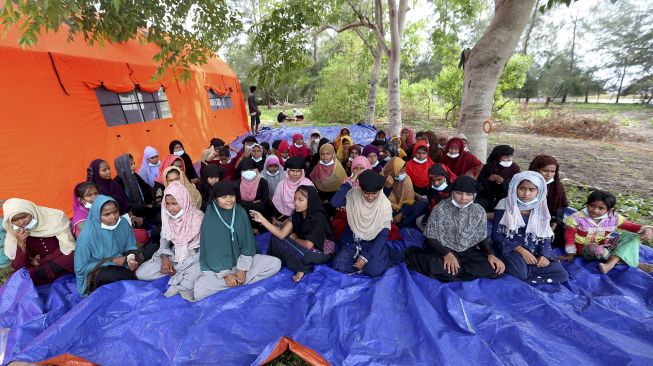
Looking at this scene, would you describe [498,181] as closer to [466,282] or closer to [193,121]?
[466,282]

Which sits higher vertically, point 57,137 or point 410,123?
point 57,137

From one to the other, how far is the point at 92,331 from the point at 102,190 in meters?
2.14

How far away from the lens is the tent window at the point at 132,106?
5383 millimetres

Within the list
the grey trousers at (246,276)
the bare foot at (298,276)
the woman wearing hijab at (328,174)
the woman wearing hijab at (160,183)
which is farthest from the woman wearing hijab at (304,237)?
the woman wearing hijab at (160,183)

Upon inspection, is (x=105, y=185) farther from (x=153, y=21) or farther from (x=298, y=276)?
(x=298, y=276)

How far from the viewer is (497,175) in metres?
3.87

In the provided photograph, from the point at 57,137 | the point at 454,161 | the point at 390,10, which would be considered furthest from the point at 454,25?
the point at 57,137

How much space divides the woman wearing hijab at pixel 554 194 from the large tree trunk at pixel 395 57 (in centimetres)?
484

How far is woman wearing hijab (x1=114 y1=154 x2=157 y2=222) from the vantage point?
169 inches

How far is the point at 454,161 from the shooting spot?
14.9 feet

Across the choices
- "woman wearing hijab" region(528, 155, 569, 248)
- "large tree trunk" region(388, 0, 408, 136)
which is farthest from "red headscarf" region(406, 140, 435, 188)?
"large tree trunk" region(388, 0, 408, 136)

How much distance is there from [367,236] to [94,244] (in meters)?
2.70

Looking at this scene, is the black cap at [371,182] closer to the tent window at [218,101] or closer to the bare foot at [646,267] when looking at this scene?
the bare foot at [646,267]

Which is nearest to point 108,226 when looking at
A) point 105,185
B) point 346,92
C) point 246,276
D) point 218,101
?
point 105,185
